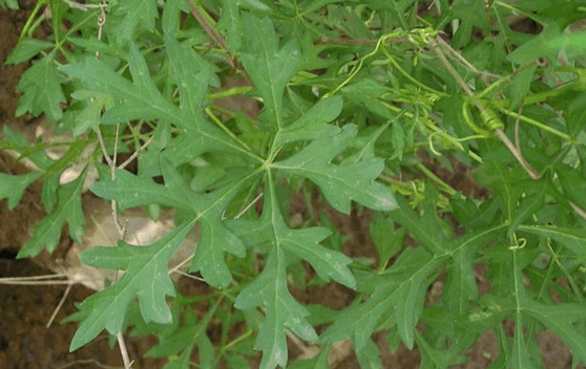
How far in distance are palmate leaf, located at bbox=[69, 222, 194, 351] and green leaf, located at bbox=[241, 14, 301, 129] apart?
9.8 inches

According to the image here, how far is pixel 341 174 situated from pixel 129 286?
1.20ft

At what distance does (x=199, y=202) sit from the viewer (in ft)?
4.43

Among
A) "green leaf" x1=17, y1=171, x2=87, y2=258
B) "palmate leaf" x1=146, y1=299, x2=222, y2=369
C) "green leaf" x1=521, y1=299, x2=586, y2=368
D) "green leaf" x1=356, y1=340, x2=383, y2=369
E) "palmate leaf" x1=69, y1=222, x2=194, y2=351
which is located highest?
"palmate leaf" x1=69, y1=222, x2=194, y2=351

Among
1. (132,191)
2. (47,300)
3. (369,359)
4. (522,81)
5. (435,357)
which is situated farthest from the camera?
(47,300)

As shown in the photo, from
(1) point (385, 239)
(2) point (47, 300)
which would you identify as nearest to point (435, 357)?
(1) point (385, 239)

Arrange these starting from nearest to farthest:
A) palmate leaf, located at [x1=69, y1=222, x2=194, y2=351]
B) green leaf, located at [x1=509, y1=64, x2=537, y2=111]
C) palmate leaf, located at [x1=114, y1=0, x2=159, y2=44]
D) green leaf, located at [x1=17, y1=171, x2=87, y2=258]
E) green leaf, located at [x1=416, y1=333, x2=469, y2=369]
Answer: green leaf, located at [x1=509, y1=64, x2=537, y2=111] → palmate leaf, located at [x1=69, y1=222, x2=194, y2=351] → palmate leaf, located at [x1=114, y1=0, x2=159, y2=44] → green leaf, located at [x1=416, y1=333, x2=469, y2=369] → green leaf, located at [x1=17, y1=171, x2=87, y2=258]

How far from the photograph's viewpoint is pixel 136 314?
7.08ft

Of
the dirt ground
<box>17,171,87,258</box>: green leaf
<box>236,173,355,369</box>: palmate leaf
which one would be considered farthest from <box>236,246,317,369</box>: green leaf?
the dirt ground

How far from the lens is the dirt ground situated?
2.75 m

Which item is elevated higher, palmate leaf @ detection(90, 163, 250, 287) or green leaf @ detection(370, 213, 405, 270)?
palmate leaf @ detection(90, 163, 250, 287)

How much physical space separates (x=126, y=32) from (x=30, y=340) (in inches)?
70.8

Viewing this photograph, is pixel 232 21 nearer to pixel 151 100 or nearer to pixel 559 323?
pixel 151 100

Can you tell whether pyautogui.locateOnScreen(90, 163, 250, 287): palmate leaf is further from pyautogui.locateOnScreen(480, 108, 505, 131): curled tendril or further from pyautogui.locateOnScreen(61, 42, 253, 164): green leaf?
pyautogui.locateOnScreen(480, 108, 505, 131): curled tendril

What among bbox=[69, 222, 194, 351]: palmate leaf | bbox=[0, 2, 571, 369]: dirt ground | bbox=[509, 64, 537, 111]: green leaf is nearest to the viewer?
bbox=[509, 64, 537, 111]: green leaf
